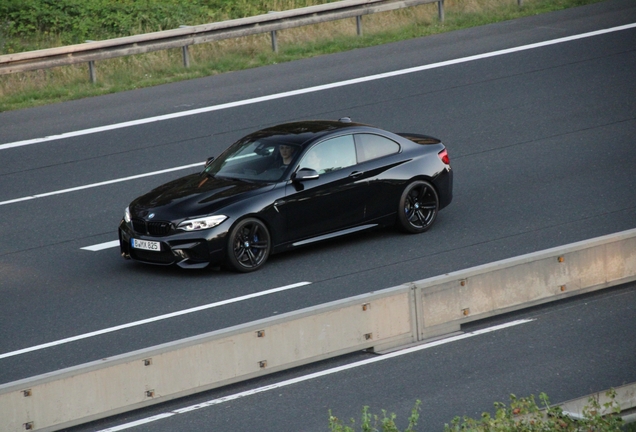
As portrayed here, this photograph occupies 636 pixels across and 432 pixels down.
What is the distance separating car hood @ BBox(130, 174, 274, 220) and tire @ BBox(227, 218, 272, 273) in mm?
336

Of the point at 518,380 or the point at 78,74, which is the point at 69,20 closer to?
the point at 78,74

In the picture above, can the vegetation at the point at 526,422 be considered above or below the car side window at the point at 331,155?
below

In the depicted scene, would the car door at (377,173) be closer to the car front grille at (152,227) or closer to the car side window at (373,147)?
the car side window at (373,147)

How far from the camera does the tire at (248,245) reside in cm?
1311

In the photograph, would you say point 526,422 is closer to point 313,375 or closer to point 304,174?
point 313,375

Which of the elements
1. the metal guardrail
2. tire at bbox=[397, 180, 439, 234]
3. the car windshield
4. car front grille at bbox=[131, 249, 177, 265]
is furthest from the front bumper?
the metal guardrail

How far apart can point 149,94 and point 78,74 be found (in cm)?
201

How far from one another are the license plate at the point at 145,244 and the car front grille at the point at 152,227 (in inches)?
4.4

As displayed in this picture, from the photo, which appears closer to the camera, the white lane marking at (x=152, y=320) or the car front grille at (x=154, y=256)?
the white lane marking at (x=152, y=320)

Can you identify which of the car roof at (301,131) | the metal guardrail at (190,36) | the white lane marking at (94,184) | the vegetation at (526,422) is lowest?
the white lane marking at (94,184)

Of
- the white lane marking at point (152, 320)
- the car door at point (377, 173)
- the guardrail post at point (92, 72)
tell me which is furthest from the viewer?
the guardrail post at point (92, 72)

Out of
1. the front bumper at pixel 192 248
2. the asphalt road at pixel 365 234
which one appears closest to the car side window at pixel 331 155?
the asphalt road at pixel 365 234

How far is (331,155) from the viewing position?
46.4ft

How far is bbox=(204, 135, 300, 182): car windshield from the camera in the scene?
13859 millimetres
